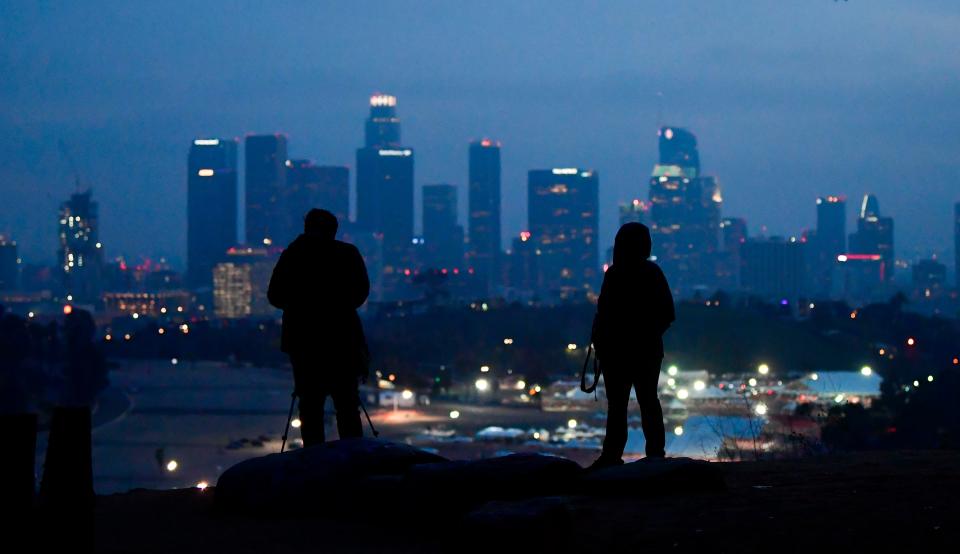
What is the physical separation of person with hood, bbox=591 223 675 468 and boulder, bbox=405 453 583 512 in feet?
3.69

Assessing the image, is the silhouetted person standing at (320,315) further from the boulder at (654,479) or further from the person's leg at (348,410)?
the boulder at (654,479)

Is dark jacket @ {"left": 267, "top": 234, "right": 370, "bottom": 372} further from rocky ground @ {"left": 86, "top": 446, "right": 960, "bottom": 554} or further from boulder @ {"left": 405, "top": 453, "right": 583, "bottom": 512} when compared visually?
boulder @ {"left": 405, "top": 453, "right": 583, "bottom": 512}

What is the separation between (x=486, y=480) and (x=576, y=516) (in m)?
0.75

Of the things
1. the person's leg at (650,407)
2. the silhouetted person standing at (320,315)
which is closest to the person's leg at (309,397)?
the silhouetted person standing at (320,315)

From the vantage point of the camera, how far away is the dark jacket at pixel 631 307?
9445mm

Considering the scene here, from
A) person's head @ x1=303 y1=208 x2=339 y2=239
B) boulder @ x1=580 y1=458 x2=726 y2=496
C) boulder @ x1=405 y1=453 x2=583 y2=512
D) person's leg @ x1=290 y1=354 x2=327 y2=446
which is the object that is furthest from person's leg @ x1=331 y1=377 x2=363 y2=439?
boulder @ x1=580 y1=458 x2=726 y2=496

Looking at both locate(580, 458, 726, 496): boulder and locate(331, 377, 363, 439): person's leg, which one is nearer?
locate(580, 458, 726, 496): boulder

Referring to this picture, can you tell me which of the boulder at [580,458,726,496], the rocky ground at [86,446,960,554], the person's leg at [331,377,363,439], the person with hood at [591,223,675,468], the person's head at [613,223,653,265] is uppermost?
the person's head at [613,223,653,265]

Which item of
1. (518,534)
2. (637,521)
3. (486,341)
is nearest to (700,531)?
(637,521)

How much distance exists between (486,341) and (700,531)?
110 meters

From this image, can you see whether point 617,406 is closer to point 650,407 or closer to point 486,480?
point 650,407

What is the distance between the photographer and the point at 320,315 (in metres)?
9.57

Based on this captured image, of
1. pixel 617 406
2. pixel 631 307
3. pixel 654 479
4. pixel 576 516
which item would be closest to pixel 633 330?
pixel 631 307

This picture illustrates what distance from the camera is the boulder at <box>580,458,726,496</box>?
8.05m
